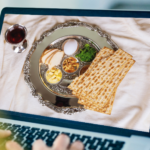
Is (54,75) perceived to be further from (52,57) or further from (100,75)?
(100,75)

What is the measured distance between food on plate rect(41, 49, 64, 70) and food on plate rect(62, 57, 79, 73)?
0.09 feet

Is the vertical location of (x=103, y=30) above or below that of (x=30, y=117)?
above

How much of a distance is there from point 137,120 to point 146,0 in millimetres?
451

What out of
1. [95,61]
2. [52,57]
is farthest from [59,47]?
[95,61]

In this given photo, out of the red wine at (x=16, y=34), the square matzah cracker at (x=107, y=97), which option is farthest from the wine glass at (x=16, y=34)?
the square matzah cracker at (x=107, y=97)

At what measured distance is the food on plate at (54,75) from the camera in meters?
0.68

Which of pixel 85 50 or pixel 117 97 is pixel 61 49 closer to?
pixel 85 50

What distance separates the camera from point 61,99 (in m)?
0.66

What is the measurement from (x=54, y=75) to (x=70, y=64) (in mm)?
77

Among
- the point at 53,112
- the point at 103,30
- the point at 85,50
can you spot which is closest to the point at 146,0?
the point at 103,30

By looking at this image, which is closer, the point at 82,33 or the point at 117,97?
the point at 117,97

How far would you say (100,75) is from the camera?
63 cm

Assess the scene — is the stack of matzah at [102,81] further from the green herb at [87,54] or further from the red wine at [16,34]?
the red wine at [16,34]

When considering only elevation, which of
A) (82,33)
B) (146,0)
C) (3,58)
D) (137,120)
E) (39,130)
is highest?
(146,0)
